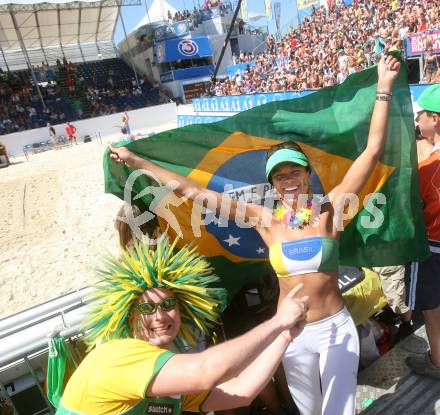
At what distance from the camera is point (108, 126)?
25781mm

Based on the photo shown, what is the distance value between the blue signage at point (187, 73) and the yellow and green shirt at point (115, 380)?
1328 inches

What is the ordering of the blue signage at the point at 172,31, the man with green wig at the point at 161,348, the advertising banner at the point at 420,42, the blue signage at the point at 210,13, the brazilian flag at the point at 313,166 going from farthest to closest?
1. the blue signage at the point at 210,13
2. the blue signage at the point at 172,31
3. the advertising banner at the point at 420,42
4. the brazilian flag at the point at 313,166
5. the man with green wig at the point at 161,348

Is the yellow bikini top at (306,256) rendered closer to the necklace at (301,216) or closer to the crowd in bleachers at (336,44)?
the necklace at (301,216)

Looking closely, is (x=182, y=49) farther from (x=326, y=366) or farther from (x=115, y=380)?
(x=115, y=380)

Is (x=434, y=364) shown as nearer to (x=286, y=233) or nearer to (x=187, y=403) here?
(x=286, y=233)

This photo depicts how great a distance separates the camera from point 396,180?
2.56 meters

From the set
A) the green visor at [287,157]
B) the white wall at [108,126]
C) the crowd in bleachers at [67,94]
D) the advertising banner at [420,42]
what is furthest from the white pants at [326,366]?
the crowd in bleachers at [67,94]

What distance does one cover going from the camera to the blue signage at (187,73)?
33175 millimetres

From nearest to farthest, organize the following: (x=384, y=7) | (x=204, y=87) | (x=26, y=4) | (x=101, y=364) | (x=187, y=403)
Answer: (x=101, y=364)
(x=187, y=403)
(x=384, y=7)
(x=26, y=4)
(x=204, y=87)

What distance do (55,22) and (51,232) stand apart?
2757 cm

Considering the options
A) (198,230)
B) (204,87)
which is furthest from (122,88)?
(198,230)

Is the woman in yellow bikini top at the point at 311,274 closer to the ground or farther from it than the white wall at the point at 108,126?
farther from it

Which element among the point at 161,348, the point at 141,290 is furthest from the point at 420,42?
the point at 161,348

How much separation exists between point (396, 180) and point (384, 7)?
16.8 metres
